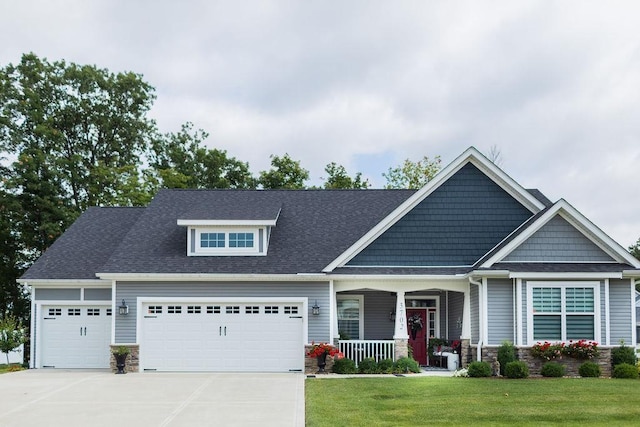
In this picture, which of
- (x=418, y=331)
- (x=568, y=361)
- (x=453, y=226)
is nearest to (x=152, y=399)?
(x=453, y=226)

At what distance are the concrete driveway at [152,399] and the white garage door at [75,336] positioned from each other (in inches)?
115

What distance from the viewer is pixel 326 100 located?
104 ft

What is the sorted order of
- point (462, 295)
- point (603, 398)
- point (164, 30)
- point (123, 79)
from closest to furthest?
point (603, 398) → point (164, 30) → point (462, 295) → point (123, 79)

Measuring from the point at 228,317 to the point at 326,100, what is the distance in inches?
395

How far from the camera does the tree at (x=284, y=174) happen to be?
45312 millimetres

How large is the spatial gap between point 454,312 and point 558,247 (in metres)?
4.56

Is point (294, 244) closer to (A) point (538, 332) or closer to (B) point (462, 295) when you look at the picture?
(B) point (462, 295)

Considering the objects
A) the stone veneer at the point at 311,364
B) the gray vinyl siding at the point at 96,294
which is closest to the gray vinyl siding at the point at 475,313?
the stone veneer at the point at 311,364

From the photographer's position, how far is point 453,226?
25.5 m

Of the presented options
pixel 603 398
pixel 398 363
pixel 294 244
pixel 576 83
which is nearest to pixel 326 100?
pixel 294 244

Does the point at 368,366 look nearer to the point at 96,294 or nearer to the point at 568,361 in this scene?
the point at 568,361

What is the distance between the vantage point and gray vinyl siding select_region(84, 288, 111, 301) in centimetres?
2719

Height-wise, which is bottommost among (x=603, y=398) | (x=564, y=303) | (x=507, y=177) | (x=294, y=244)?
(x=603, y=398)

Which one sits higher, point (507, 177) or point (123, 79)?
point (123, 79)
